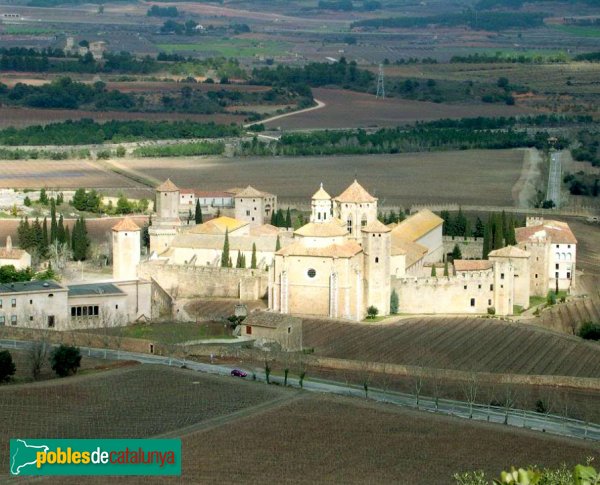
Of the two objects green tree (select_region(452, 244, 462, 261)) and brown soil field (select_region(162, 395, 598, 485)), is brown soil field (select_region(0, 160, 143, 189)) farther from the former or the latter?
brown soil field (select_region(162, 395, 598, 485))

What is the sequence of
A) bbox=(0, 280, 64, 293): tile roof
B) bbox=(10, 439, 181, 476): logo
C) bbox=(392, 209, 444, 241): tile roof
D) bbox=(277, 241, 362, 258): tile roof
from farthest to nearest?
bbox=(392, 209, 444, 241): tile roof < bbox=(277, 241, 362, 258): tile roof < bbox=(0, 280, 64, 293): tile roof < bbox=(10, 439, 181, 476): logo

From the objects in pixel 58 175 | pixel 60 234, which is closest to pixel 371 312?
pixel 60 234

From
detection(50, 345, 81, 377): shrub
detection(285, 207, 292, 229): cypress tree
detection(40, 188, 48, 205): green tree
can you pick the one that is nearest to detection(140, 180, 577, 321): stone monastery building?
detection(285, 207, 292, 229): cypress tree

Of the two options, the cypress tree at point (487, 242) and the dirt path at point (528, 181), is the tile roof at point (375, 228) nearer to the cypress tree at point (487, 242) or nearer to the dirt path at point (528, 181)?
the cypress tree at point (487, 242)

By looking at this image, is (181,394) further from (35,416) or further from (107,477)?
(107,477)

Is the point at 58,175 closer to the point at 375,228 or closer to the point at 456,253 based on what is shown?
the point at 456,253

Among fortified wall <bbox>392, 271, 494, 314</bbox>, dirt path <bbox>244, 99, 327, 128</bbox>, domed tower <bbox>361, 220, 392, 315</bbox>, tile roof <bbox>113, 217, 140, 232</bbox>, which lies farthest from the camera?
dirt path <bbox>244, 99, 327, 128</bbox>

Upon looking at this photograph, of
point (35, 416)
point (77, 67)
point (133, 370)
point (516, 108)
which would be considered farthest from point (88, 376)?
point (77, 67)
